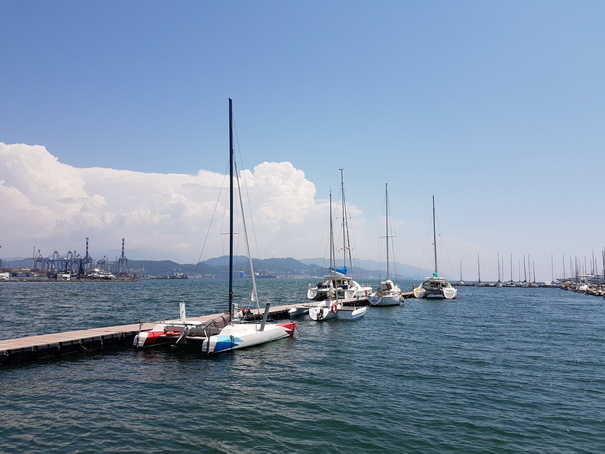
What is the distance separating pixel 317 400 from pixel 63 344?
17.5 m

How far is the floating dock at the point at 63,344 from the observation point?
2231cm

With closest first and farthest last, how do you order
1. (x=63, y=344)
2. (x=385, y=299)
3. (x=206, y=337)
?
(x=63, y=344) < (x=206, y=337) < (x=385, y=299)

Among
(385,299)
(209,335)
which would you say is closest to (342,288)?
(385,299)

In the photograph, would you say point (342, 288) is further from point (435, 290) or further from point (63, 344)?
point (63, 344)

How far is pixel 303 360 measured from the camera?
24.9m

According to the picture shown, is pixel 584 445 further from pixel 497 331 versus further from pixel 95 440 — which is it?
pixel 497 331

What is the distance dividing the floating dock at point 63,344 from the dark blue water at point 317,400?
41.2 inches

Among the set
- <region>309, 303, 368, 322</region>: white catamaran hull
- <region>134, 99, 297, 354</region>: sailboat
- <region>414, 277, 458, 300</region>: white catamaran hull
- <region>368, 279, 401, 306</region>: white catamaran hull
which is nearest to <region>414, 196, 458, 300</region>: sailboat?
<region>414, 277, 458, 300</region>: white catamaran hull

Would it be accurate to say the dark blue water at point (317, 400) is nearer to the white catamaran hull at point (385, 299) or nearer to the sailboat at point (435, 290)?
the white catamaran hull at point (385, 299)

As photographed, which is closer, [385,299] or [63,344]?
[63,344]

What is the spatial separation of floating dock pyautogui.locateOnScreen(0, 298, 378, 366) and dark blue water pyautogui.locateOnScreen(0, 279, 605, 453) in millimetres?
1046

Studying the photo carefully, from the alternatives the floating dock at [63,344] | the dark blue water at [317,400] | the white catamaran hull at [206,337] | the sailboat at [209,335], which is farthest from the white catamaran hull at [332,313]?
the floating dock at [63,344]

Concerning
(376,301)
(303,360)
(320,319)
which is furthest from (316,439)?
(376,301)

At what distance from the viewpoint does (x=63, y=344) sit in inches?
969
